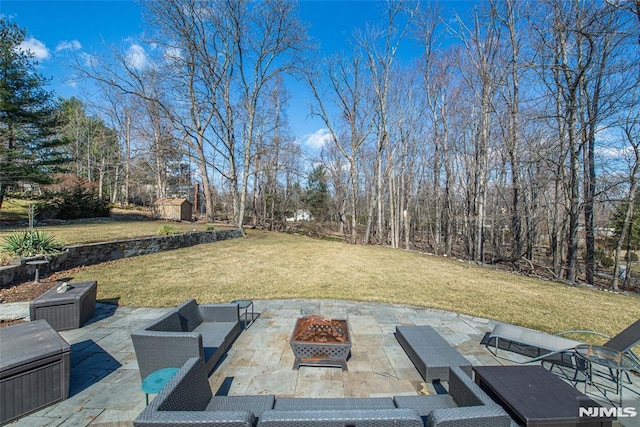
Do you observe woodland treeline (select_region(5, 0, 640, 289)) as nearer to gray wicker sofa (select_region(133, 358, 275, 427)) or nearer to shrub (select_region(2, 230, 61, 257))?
shrub (select_region(2, 230, 61, 257))

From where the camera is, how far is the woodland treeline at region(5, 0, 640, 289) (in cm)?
1012

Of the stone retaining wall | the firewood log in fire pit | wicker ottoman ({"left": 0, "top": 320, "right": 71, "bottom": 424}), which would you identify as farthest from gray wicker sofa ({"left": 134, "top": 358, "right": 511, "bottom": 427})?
the stone retaining wall

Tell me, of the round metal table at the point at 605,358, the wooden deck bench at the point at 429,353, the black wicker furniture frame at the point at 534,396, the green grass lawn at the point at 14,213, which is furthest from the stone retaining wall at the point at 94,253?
the round metal table at the point at 605,358

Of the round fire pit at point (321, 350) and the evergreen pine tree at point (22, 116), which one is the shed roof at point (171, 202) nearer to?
the evergreen pine tree at point (22, 116)

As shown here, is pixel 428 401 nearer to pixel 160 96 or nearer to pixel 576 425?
pixel 576 425

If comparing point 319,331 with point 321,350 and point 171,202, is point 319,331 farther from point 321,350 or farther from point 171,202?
point 171,202

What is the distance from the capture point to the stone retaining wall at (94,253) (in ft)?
19.4

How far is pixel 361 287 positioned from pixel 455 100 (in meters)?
15.9

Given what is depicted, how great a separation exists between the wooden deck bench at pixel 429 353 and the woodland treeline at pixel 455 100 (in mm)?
9360

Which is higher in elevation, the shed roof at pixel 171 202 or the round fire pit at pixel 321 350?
the shed roof at pixel 171 202

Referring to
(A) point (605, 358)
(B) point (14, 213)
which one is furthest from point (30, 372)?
(B) point (14, 213)

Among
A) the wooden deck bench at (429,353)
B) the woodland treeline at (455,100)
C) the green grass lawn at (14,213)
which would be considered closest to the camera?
the wooden deck bench at (429,353)

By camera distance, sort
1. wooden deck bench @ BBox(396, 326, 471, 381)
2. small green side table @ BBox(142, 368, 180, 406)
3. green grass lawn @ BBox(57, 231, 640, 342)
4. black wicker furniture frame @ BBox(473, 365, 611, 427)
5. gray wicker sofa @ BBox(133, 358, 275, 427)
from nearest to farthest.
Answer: gray wicker sofa @ BBox(133, 358, 275, 427), black wicker furniture frame @ BBox(473, 365, 611, 427), small green side table @ BBox(142, 368, 180, 406), wooden deck bench @ BBox(396, 326, 471, 381), green grass lawn @ BBox(57, 231, 640, 342)

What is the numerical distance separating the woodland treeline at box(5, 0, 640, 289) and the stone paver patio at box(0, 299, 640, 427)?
29.7 feet
